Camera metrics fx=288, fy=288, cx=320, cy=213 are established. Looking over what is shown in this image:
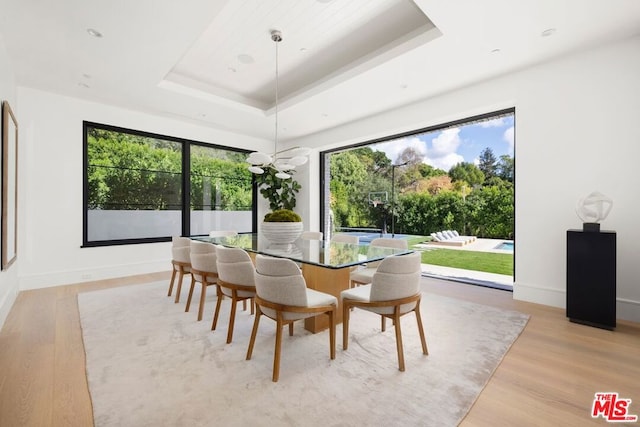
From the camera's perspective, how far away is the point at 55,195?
4250 mm

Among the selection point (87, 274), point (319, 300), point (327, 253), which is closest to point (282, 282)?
point (319, 300)

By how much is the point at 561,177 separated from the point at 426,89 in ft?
6.49

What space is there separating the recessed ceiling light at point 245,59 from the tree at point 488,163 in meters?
3.70

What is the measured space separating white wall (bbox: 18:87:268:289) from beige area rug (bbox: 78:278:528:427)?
1883 millimetres

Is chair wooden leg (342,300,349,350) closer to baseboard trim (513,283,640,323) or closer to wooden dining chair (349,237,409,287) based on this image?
wooden dining chair (349,237,409,287)

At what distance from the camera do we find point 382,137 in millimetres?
5402

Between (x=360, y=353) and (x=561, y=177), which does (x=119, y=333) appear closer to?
(x=360, y=353)

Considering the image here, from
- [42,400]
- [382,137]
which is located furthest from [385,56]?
[42,400]

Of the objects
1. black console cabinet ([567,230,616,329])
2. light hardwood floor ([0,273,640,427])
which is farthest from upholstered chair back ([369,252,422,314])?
black console cabinet ([567,230,616,329])

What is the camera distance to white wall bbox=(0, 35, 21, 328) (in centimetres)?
284

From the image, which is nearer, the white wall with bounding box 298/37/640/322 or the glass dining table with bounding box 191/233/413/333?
the glass dining table with bounding box 191/233/413/333

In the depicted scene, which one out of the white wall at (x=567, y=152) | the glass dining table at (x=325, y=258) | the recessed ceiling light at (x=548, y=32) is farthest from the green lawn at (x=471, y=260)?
the recessed ceiling light at (x=548, y=32)

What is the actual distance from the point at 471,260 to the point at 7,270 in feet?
20.9

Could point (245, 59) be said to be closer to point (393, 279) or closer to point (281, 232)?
point (281, 232)
